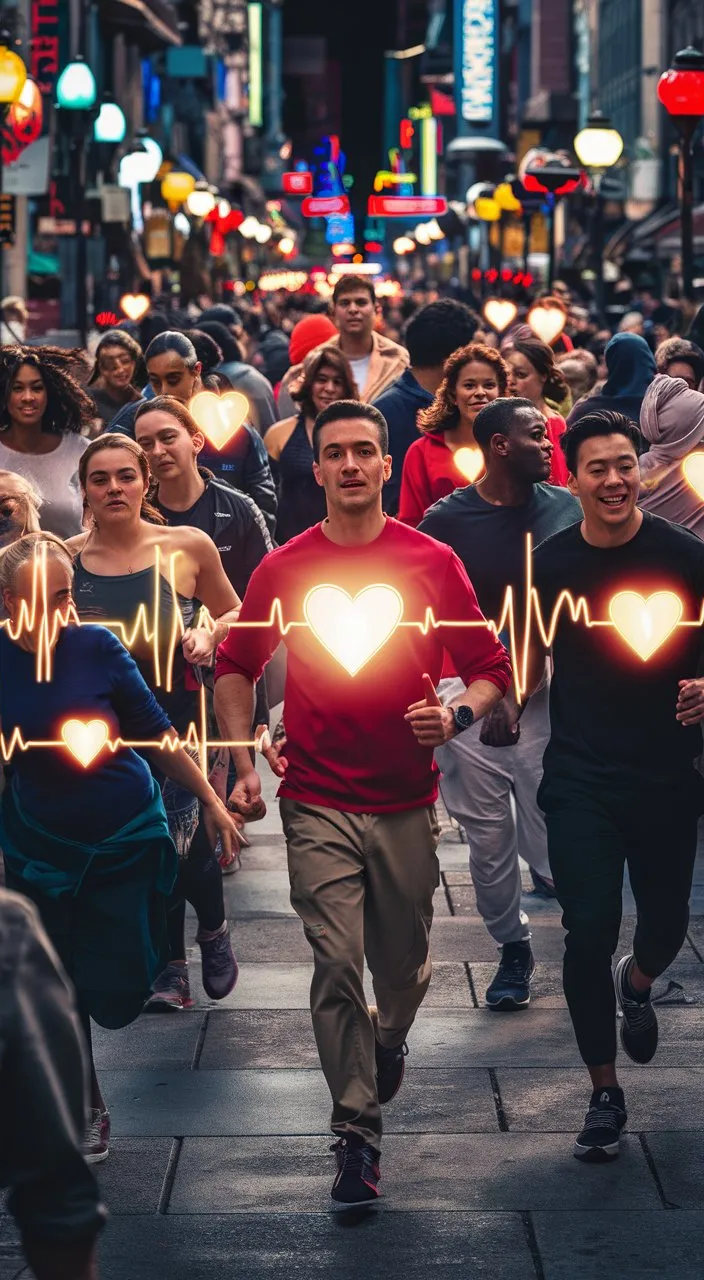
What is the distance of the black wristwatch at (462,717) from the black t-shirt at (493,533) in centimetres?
144

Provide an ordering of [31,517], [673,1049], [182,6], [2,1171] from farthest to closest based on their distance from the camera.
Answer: [182,6], [31,517], [673,1049], [2,1171]

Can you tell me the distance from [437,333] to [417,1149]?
16.9 feet

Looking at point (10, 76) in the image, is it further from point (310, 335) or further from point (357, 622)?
point (357, 622)

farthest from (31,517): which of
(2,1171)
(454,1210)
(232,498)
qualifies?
(2,1171)

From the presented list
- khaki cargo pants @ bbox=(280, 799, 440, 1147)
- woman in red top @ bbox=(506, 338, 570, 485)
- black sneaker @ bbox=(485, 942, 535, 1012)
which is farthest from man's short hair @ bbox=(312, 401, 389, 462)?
woman in red top @ bbox=(506, 338, 570, 485)

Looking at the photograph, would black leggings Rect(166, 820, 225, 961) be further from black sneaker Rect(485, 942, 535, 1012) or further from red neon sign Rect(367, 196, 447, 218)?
red neon sign Rect(367, 196, 447, 218)

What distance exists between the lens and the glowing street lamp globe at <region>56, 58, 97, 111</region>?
2284 centimetres

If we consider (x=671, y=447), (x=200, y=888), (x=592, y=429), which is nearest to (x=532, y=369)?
(x=671, y=447)

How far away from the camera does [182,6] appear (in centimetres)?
7319

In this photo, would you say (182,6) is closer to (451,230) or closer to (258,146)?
(451,230)

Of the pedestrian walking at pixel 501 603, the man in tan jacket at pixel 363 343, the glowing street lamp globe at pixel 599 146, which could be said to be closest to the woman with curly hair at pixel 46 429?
the pedestrian walking at pixel 501 603

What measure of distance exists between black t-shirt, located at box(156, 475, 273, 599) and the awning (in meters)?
42.0

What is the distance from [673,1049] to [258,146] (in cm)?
12156

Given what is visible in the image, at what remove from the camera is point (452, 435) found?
8.62 meters
